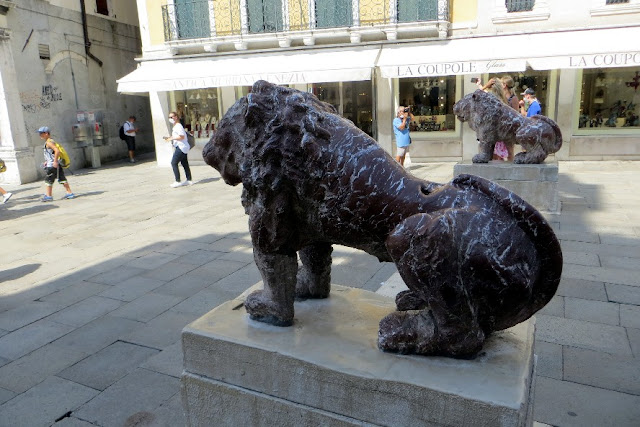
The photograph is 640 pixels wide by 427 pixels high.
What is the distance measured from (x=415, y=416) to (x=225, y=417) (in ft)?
3.01

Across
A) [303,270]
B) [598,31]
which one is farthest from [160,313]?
[598,31]

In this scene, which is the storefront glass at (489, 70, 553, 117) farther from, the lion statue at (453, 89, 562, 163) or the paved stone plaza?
the lion statue at (453, 89, 562, 163)

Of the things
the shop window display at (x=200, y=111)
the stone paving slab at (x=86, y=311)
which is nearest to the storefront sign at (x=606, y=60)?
the shop window display at (x=200, y=111)

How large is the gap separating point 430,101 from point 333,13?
3748 mm

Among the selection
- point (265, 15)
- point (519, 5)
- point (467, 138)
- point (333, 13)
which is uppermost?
point (265, 15)

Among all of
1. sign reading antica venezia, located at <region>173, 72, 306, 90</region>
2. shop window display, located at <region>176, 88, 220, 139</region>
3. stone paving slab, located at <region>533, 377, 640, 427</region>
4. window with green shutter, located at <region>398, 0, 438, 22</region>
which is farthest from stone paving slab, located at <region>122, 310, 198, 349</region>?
shop window display, located at <region>176, 88, 220, 139</region>

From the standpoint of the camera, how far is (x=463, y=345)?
1.80m

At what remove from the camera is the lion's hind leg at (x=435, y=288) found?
1637mm

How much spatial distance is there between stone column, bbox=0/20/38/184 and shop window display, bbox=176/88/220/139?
465cm

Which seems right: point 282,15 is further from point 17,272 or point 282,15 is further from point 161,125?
point 17,272

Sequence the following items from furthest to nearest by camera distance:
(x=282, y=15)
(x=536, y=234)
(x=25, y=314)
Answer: (x=282, y=15) → (x=25, y=314) → (x=536, y=234)

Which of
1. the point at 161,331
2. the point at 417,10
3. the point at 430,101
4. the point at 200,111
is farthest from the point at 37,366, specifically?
the point at 200,111

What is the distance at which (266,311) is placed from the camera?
223 centimetres

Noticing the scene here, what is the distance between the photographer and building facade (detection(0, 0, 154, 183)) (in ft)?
40.3
